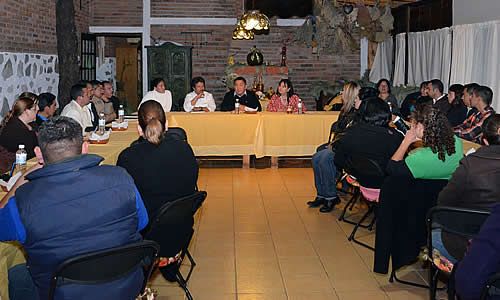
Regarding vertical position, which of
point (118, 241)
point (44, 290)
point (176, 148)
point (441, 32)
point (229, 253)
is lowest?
point (229, 253)

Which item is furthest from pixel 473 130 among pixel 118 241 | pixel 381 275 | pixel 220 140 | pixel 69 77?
pixel 69 77

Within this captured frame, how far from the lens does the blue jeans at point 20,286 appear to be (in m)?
3.02

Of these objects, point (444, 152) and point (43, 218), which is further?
point (444, 152)

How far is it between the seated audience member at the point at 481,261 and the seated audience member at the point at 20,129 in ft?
12.5

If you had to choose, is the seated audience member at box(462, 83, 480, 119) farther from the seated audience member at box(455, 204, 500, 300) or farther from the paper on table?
the paper on table

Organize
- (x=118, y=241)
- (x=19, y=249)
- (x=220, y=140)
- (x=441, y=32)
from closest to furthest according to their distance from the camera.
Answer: (x=118, y=241) → (x=19, y=249) → (x=220, y=140) → (x=441, y=32)

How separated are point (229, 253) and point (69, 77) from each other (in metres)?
6.18

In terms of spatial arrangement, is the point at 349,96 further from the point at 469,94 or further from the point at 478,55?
the point at 478,55

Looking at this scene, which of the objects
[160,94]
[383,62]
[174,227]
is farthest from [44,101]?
[383,62]

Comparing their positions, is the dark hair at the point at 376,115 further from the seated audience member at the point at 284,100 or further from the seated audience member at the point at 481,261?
the seated audience member at the point at 284,100

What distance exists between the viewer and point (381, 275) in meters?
4.53

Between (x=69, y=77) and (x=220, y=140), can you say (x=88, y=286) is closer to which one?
(x=220, y=140)

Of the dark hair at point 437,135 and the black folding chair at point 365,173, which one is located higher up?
the dark hair at point 437,135

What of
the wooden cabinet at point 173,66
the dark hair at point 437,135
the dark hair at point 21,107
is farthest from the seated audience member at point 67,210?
the wooden cabinet at point 173,66
